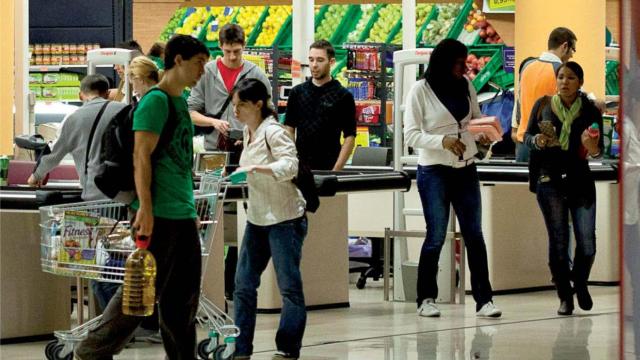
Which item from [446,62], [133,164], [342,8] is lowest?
[133,164]

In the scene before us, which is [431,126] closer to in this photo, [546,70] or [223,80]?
[223,80]

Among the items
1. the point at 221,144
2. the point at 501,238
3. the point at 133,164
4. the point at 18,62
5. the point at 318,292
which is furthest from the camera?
the point at 18,62

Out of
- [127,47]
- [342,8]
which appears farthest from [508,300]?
[342,8]

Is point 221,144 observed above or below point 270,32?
below

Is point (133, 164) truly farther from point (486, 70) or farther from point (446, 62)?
point (486, 70)

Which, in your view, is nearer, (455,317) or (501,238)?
(455,317)

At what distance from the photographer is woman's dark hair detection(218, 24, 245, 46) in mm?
8914

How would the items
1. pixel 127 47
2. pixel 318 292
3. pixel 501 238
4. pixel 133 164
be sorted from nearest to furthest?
1. pixel 133 164
2. pixel 318 292
3. pixel 501 238
4. pixel 127 47

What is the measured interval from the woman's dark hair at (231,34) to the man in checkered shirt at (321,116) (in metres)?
0.65

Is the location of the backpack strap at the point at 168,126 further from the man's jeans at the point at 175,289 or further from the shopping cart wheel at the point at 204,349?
the shopping cart wheel at the point at 204,349

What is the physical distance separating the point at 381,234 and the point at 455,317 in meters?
1.79

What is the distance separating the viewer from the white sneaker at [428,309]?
9164 millimetres

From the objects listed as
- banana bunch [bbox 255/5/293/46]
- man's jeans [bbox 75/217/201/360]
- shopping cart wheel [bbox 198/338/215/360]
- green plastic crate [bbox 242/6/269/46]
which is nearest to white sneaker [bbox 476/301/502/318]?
shopping cart wheel [bbox 198/338/215/360]

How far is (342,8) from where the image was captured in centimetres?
1797
